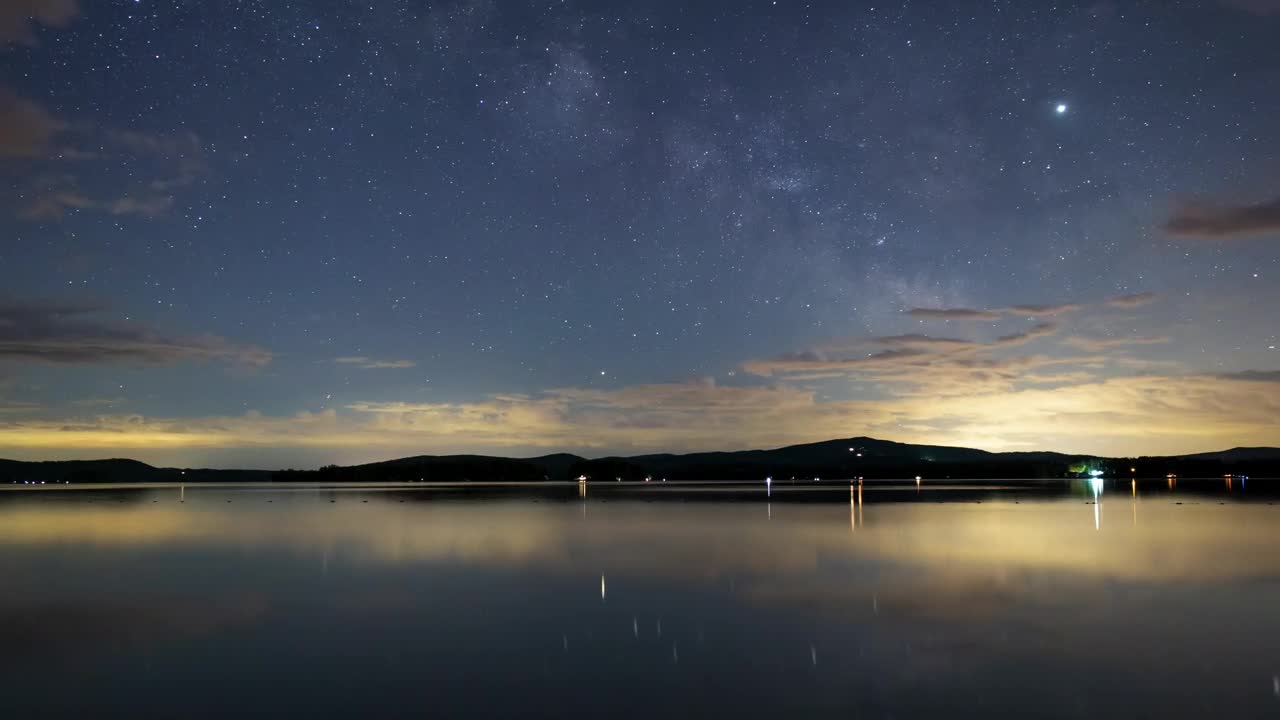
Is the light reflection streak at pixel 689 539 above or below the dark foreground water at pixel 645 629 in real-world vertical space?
below

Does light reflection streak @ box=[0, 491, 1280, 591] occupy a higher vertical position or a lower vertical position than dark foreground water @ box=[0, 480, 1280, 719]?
lower

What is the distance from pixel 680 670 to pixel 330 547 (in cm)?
2508

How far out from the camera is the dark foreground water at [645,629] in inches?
489

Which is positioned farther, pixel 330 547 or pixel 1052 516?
pixel 1052 516

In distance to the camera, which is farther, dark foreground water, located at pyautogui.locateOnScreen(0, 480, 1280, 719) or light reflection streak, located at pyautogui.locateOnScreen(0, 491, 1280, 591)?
light reflection streak, located at pyautogui.locateOnScreen(0, 491, 1280, 591)

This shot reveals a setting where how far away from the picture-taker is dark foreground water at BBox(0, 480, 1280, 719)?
12430 mm

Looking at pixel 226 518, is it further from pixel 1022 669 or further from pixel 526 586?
pixel 1022 669

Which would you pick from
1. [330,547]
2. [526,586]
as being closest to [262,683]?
[526,586]

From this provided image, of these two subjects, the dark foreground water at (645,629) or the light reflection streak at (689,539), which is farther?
the light reflection streak at (689,539)

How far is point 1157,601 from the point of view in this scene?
829 inches

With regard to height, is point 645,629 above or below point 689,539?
above

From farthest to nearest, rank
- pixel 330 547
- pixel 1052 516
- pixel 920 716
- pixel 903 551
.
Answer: pixel 1052 516 < pixel 330 547 < pixel 903 551 < pixel 920 716

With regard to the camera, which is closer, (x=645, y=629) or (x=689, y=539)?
(x=645, y=629)

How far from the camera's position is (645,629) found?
57.1ft
